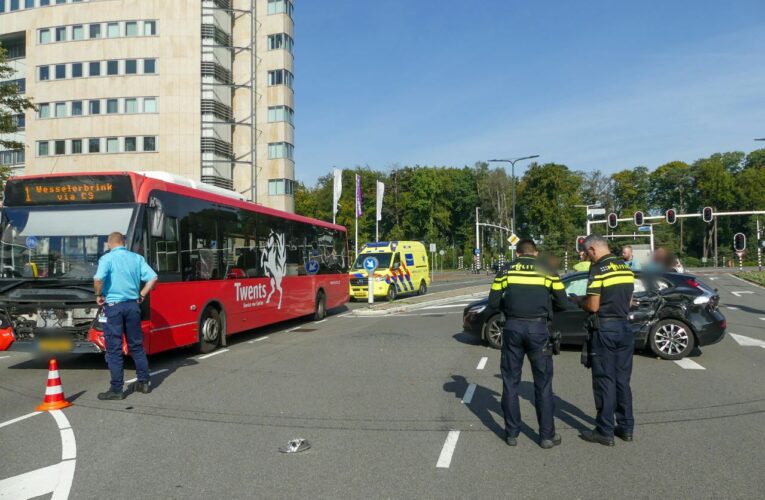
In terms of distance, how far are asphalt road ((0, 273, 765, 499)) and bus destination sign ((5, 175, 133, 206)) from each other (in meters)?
2.56

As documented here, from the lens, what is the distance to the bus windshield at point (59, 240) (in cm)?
892

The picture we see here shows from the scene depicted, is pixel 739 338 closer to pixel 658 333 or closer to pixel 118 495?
pixel 658 333

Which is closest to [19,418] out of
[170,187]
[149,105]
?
[170,187]

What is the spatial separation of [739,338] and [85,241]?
12241mm

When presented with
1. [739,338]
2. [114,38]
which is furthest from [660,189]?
[739,338]

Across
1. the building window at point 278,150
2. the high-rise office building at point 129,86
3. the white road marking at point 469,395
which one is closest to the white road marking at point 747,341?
the white road marking at point 469,395

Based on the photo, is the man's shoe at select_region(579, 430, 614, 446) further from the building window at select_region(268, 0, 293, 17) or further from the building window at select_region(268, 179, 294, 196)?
the building window at select_region(268, 0, 293, 17)

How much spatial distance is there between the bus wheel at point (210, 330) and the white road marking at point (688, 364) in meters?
7.84

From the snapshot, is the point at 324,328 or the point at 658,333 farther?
the point at 324,328

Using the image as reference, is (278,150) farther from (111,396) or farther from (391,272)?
(111,396)

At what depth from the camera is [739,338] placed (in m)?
12.7

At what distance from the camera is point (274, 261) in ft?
46.6

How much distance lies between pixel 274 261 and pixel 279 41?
38.4 m

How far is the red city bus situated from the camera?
8758 mm
